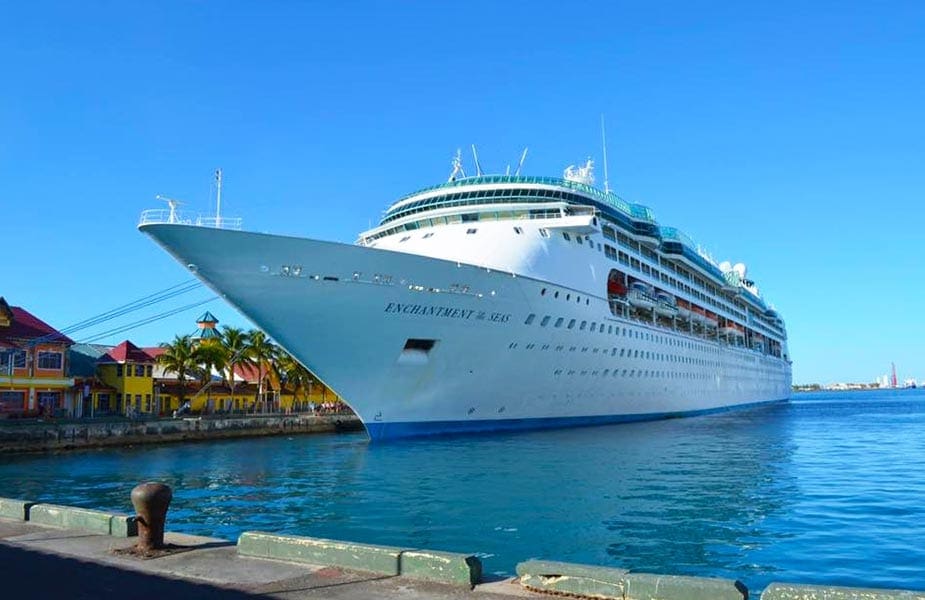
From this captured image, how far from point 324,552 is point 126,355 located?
47105 millimetres

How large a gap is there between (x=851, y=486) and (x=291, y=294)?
1840cm

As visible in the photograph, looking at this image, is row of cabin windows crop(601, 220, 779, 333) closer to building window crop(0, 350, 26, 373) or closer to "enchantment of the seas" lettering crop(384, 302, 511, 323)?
"enchantment of the seas" lettering crop(384, 302, 511, 323)

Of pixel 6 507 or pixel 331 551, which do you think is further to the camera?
pixel 6 507

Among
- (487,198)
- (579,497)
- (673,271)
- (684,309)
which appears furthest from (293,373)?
(579,497)

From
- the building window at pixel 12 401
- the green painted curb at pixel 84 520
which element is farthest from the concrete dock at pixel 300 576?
the building window at pixel 12 401

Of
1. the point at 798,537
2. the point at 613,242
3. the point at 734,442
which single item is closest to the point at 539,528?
the point at 798,537

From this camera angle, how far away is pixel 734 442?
3139 centimetres

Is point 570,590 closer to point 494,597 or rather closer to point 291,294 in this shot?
point 494,597

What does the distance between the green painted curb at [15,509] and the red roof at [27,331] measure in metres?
30.1

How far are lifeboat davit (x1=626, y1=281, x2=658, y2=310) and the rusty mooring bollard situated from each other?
35.4 meters

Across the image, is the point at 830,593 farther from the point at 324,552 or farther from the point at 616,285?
the point at 616,285

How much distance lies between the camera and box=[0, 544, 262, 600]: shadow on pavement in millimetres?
6441

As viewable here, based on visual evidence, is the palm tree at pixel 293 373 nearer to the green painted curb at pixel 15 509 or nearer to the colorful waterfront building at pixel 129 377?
the colorful waterfront building at pixel 129 377

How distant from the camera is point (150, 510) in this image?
7.96 metres
